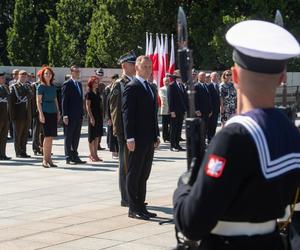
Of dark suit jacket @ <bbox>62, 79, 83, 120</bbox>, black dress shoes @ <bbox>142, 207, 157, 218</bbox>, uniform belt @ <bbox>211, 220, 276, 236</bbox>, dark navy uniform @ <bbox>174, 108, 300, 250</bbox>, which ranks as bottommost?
black dress shoes @ <bbox>142, 207, 157, 218</bbox>

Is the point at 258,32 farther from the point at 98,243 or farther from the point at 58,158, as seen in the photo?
the point at 58,158

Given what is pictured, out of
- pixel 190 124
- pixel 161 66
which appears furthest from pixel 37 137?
pixel 190 124

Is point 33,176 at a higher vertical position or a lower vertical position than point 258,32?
lower

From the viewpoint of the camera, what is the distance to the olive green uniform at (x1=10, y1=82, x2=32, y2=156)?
15.5 meters

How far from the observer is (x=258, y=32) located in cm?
271

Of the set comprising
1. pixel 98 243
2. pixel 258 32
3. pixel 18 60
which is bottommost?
pixel 18 60

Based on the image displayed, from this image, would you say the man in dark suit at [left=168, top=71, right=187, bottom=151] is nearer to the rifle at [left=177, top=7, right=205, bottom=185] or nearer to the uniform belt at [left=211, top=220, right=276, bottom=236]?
the rifle at [left=177, top=7, right=205, bottom=185]

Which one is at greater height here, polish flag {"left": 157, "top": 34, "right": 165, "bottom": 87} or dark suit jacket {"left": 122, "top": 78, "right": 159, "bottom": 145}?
dark suit jacket {"left": 122, "top": 78, "right": 159, "bottom": 145}

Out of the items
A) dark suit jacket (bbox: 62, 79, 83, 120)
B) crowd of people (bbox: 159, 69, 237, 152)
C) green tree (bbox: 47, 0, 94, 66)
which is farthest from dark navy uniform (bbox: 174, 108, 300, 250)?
green tree (bbox: 47, 0, 94, 66)

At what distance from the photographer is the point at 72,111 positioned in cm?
1401

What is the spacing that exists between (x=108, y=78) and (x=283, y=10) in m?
15.6

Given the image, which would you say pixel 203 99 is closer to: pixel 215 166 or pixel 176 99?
pixel 176 99

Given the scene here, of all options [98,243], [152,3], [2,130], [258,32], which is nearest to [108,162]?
[2,130]

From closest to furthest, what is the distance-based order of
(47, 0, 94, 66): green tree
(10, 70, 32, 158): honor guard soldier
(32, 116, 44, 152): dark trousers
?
(10, 70, 32, 158): honor guard soldier
(32, 116, 44, 152): dark trousers
(47, 0, 94, 66): green tree
